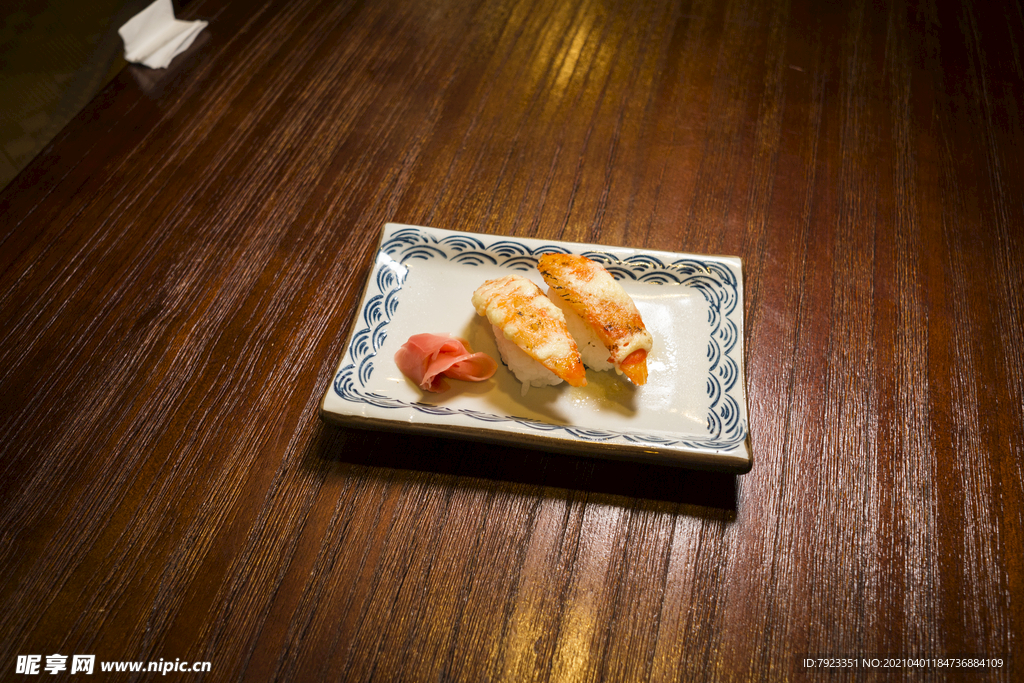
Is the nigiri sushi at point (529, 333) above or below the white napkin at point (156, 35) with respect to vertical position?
below

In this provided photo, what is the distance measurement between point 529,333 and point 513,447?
248mm

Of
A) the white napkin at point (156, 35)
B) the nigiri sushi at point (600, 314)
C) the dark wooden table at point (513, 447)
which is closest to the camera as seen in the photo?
the dark wooden table at point (513, 447)

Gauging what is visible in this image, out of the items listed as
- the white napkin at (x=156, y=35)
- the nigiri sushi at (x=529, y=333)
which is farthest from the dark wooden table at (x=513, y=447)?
the nigiri sushi at (x=529, y=333)

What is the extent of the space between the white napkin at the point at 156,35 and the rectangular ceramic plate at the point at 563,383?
143 centimetres

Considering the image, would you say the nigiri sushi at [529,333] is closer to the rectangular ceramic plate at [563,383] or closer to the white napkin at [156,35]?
the rectangular ceramic plate at [563,383]

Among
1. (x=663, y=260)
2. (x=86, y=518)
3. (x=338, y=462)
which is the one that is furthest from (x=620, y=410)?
(x=86, y=518)

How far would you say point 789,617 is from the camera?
46.4 inches

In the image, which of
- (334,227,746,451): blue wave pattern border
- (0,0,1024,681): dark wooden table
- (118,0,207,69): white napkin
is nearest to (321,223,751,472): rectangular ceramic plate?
(334,227,746,451): blue wave pattern border

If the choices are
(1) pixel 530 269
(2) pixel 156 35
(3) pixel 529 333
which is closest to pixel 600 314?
(3) pixel 529 333

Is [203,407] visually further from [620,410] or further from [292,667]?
[620,410]

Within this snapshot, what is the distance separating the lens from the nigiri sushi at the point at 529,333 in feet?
4.14

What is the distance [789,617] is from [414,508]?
29.8 inches

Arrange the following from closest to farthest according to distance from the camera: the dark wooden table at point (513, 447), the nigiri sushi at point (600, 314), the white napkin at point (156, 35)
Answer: the dark wooden table at point (513, 447) → the nigiri sushi at point (600, 314) → the white napkin at point (156, 35)

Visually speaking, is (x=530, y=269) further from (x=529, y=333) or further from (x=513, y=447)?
(x=513, y=447)
